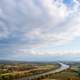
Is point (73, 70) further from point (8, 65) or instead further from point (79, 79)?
point (8, 65)

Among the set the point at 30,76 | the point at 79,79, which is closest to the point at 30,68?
the point at 30,76

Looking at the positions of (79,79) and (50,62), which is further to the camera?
(50,62)

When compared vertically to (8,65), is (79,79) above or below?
below

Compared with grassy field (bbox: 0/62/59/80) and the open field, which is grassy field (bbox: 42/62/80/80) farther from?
grassy field (bbox: 0/62/59/80)

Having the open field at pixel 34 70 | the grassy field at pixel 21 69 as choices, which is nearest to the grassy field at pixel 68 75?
the open field at pixel 34 70

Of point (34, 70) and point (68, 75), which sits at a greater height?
point (34, 70)

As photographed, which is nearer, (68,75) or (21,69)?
(68,75)

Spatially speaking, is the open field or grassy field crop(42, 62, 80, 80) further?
the open field

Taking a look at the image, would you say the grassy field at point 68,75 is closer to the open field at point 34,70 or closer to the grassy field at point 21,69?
the open field at point 34,70

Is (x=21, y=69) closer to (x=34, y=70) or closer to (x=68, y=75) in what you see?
(x=34, y=70)

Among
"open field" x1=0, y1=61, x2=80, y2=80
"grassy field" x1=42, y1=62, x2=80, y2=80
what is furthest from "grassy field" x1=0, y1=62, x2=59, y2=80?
"grassy field" x1=42, y1=62, x2=80, y2=80

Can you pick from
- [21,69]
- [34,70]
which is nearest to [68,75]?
[34,70]
